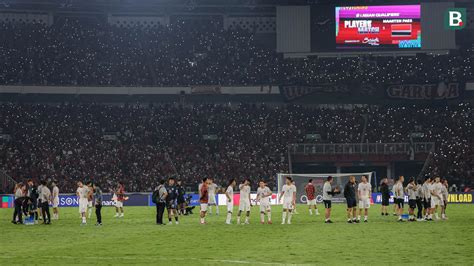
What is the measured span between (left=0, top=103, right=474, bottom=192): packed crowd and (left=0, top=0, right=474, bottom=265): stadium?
18 centimetres

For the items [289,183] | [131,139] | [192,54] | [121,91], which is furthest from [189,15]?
[289,183]

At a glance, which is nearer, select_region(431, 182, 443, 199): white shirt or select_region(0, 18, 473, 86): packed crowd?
select_region(431, 182, 443, 199): white shirt

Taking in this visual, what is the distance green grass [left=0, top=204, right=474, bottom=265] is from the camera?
74.1 feet

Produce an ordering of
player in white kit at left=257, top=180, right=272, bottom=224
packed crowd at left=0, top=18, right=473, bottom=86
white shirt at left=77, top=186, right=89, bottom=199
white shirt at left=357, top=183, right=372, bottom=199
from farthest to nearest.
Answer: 1. packed crowd at left=0, top=18, right=473, bottom=86
2. white shirt at left=77, top=186, right=89, bottom=199
3. white shirt at left=357, top=183, right=372, bottom=199
4. player in white kit at left=257, top=180, right=272, bottom=224

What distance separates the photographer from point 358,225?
122 feet

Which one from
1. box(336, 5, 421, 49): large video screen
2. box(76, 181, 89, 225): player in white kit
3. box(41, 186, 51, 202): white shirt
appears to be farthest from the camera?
box(336, 5, 421, 49): large video screen

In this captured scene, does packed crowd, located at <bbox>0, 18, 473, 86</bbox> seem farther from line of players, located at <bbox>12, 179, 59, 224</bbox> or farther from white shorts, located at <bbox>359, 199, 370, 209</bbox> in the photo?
white shorts, located at <bbox>359, 199, 370, 209</bbox>

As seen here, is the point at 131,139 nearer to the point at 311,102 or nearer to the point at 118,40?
the point at 118,40

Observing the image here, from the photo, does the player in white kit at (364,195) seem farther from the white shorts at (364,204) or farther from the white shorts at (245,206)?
the white shorts at (245,206)

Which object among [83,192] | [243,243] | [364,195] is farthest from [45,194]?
[243,243]

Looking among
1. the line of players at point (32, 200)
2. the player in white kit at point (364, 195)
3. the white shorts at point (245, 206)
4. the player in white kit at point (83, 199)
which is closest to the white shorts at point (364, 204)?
the player in white kit at point (364, 195)

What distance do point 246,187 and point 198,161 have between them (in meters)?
37.3

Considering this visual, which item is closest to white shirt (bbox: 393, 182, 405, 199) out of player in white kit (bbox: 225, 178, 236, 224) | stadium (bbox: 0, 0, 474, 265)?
player in white kit (bbox: 225, 178, 236, 224)

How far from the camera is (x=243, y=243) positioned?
91.7 feet
